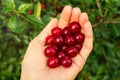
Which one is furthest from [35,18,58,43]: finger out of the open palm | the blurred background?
the blurred background

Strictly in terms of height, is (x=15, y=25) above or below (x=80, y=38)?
above

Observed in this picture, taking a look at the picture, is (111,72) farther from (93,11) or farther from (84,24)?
(84,24)

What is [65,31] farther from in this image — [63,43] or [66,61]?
[66,61]

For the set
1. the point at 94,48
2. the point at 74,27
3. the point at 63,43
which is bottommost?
the point at 94,48

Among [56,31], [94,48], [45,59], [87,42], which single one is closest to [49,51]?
[45,59]

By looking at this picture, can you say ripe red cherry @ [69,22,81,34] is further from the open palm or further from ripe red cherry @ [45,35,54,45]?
ripe red cherry @ [45,35,54,45]

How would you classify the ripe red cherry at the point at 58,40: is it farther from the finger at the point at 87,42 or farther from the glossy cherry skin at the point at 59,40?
the finger at the point at 87,42

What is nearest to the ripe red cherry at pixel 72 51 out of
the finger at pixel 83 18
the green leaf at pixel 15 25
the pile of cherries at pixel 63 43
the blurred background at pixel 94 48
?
the pile of cherries at pixel 63 43
